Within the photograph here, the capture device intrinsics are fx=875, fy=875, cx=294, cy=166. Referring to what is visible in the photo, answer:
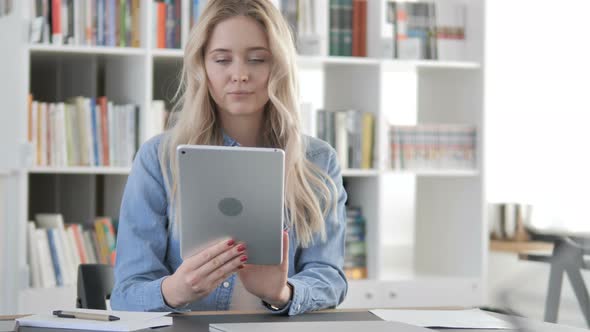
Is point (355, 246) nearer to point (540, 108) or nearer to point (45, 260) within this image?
point (45, 260)

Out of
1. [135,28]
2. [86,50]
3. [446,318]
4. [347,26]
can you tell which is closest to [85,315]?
[446,318]

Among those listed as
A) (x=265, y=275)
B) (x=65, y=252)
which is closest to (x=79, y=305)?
(x=265, y=275)

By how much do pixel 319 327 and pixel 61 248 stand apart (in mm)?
2073

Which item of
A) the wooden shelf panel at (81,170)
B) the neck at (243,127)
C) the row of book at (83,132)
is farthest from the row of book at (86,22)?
the neck at (243,127)

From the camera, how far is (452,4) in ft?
12.1

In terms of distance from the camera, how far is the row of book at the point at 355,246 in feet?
11.7

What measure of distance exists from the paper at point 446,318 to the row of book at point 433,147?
2.09 m

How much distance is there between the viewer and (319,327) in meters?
1.27

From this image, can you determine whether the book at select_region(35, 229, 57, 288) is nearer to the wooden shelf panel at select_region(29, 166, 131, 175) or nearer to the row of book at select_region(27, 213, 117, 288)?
the row of book at select_region(27, 213, 117, 288)

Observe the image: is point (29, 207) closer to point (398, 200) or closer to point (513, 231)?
point (398, 200)

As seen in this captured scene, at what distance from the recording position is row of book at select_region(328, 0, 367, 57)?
3525 mm

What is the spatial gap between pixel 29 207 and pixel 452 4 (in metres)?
1.91

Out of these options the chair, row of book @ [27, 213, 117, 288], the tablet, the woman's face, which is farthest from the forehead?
row of book @ [27, 213, 117, 288]

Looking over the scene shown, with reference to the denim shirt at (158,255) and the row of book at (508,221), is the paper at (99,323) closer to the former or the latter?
the denim shirt at (158,255)
